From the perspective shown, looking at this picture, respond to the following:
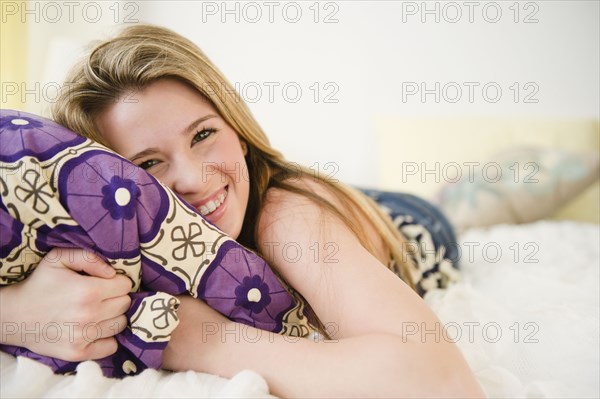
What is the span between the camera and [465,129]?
2.02m

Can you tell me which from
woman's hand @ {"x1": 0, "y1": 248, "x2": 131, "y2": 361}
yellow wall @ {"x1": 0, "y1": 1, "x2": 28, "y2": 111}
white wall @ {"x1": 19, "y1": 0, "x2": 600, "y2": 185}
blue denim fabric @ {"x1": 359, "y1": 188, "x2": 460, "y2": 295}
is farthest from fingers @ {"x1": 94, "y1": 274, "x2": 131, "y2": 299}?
white wall @ {"x1": 19, "y1": 0, "x2": 600, "y2": 185}

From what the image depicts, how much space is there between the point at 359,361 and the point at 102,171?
370mm

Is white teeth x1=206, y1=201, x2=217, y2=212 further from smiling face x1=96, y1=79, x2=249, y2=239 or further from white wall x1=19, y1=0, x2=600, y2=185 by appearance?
white wall x1=19, y1=0, x2=600, y2=185

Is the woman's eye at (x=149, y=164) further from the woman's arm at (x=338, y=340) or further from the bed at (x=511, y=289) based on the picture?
the bed at (x=511, y=289)

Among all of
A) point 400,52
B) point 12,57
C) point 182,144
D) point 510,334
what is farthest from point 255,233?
point 400,52

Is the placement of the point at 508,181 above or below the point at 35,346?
above

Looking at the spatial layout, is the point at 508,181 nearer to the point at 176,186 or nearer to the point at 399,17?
the point at 399,17

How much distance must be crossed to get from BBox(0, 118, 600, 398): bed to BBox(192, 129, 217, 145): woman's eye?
0.41m

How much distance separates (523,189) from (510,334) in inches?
41.5

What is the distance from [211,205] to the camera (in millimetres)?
812

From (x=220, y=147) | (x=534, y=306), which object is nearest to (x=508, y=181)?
(x=534, y=306)

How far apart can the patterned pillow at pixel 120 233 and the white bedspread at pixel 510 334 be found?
0.15ft

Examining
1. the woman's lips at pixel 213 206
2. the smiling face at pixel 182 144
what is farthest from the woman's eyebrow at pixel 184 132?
the woman's lips at pixel 213 206

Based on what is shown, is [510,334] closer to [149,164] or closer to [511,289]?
[511,289]
